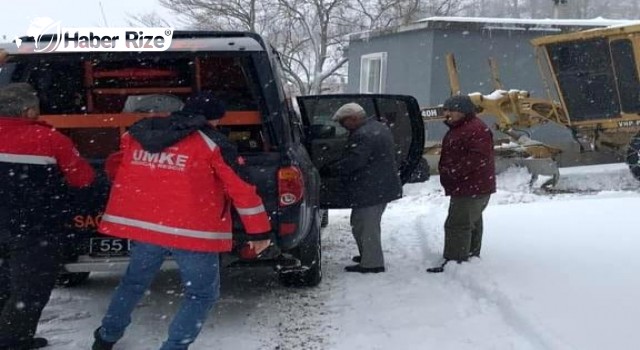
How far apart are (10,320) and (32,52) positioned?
5.55ft

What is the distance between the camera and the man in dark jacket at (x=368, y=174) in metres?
6.24

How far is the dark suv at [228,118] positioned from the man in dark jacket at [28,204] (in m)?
0.34

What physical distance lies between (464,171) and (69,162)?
3204mm

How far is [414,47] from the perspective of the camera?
1805 cm

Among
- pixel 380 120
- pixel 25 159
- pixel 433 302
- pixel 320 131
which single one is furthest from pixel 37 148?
pixel 380 120

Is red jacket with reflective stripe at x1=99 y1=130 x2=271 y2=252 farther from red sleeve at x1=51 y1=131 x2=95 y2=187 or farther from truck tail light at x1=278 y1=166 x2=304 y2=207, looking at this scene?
truck tail light at x1=278 y1=166 x2=304 y2=207

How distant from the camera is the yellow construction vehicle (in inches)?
523

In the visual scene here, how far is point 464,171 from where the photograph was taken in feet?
19.9

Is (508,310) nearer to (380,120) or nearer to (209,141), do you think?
(209,141)

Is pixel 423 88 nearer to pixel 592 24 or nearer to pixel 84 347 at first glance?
pixel 592 24

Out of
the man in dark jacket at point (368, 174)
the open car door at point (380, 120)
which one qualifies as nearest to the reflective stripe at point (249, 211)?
the man in dark jacket at point (368, 174)

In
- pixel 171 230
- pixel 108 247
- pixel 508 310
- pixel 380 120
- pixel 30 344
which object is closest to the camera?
pixel 171 230

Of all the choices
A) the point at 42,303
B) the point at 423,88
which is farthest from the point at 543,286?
the point at 423,88

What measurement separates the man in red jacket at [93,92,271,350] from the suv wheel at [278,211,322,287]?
1.53 m
